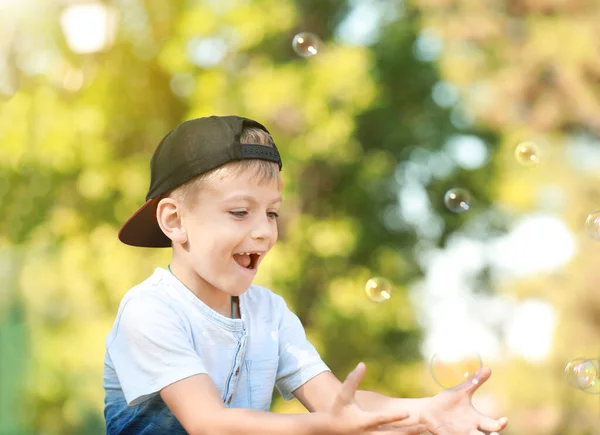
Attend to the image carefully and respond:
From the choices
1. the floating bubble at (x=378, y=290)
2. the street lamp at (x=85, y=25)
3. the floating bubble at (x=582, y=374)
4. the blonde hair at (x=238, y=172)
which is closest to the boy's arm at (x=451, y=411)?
the blonde hair at (x=238, y=172)

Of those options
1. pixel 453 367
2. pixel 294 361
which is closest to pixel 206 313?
pixel 294 361

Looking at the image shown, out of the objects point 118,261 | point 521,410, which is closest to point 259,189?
point 118,261

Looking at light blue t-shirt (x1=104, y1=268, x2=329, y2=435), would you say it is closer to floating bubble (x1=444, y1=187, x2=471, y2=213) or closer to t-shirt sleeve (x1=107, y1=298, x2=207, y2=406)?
t-shirt sleeve (x1=107, y1=298, x2=207, y2=406)

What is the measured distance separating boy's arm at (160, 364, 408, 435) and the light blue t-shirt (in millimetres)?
33

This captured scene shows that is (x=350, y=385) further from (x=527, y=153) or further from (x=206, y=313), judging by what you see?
(x=527, y=153)

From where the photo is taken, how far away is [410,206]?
769 cm

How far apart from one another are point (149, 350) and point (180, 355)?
65 mm

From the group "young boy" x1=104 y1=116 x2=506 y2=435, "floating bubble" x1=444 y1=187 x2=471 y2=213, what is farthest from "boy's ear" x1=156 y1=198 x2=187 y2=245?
"floating bubble" x1=444 y1=187 x2=471 y2=213

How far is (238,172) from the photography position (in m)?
1.78

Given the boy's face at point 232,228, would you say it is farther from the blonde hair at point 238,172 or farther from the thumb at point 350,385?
the thumb at point 350,385

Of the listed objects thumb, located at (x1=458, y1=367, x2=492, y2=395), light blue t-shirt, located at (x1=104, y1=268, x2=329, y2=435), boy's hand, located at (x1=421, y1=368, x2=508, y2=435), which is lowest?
boy's hand, located at (x1=421, y1=368, x2=508, y2=435)

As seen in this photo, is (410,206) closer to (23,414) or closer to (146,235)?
(23,414)

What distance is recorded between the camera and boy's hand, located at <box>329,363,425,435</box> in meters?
1.43

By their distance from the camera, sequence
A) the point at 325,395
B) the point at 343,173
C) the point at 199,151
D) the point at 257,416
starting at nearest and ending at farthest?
the point at 257,416 < the point at 199,151 < the point at 325,395 < the point at 343,173
